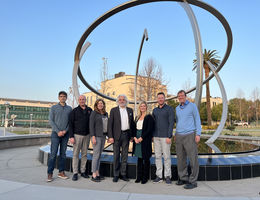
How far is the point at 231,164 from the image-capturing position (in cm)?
477

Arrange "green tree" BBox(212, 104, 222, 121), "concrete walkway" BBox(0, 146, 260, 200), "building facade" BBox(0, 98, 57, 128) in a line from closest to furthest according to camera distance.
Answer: "concrete walkway" BBox(0, 146, 260, 200) → "green tree" BBox(212, 104, 222, 121) → "building facade" BBox(0, 98, 57, 128)

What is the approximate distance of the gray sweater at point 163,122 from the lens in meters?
4.45

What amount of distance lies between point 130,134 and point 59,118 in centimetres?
173

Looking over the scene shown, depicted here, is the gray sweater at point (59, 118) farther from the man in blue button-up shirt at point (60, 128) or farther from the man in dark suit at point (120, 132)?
the man in dark suit at point (120, 132)

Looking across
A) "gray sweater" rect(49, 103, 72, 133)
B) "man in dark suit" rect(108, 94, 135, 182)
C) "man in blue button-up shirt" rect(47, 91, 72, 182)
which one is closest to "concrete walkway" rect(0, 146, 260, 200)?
"man in dark suit" rect(108, 94, 135, 182)

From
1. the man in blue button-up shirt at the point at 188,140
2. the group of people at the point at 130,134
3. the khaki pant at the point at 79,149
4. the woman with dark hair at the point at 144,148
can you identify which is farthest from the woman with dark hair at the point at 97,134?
the man in blue button-up shirt at the point at 188,140

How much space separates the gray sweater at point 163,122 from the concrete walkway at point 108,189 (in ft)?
3.63

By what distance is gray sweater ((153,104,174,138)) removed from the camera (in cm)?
445

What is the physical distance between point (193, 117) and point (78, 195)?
9.09 feet

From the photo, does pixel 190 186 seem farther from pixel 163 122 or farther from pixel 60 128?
pixel 60 128

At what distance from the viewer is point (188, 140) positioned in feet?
13.9

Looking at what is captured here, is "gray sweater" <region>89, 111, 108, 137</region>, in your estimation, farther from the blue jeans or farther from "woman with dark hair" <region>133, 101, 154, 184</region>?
"woman with dark hair" <region>133, 101, 154, 184</region>

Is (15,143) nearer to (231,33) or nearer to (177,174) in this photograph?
(177,174)

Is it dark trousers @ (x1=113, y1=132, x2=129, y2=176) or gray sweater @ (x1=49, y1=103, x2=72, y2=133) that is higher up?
gray sweater @ (x1=49, y1=103, x2=72, y2=133)
